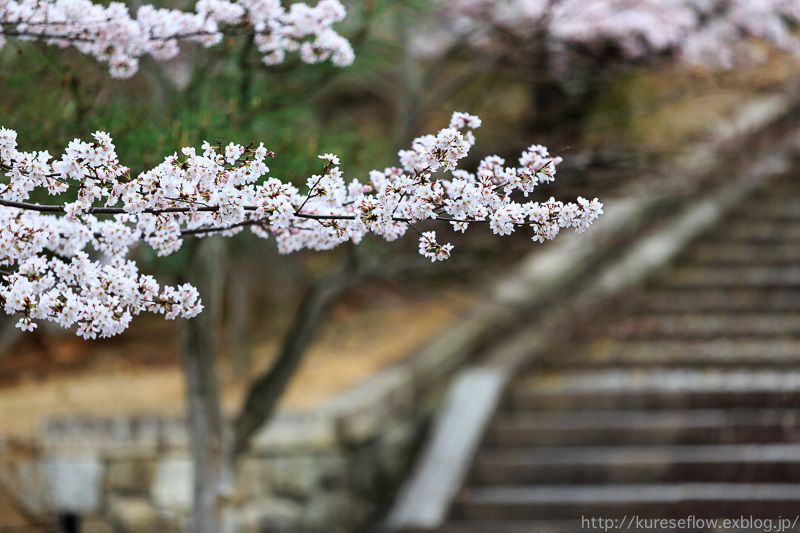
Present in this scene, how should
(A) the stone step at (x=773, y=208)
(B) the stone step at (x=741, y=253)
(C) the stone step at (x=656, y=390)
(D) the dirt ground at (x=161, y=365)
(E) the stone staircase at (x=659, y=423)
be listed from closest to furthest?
(E) the stone staircase at (x=659, y=423)
(C) the stone step at (x=656, y=390)
(D) the dirt ground at (x=161, y=365)
(B) the stone step at (x=741, y=253)
(A) the stone step at (x=773, y=208)

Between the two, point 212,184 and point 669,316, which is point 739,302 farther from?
point 212,184

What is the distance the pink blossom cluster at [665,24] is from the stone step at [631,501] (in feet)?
10.2

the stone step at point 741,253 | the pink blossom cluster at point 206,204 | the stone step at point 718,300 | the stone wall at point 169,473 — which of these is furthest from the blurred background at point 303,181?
the pink blossom cluster at point 206,204

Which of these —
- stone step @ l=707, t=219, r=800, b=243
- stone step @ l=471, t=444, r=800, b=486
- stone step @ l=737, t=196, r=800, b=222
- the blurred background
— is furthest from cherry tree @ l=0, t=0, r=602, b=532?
stone step @ l=737, t=196, r=800, b=222

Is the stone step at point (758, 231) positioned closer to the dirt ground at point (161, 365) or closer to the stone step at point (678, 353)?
the stone step at point (678, 353)

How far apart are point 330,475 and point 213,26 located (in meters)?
3.41

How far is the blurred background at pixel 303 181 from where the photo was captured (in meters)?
3.59

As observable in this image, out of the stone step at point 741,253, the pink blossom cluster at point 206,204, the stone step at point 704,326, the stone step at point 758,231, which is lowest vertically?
the pink blossom cluster at point 206,204

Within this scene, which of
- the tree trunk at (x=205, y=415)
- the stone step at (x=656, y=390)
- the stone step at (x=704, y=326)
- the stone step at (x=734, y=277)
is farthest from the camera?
the stone step at (x=734, y=277)

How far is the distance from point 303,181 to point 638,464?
9.09 ft

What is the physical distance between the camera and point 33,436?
539cm

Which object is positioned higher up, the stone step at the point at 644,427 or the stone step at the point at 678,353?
the stone step at the point at 678,353

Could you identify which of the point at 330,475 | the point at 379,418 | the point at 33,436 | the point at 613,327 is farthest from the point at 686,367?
the point at 33,436

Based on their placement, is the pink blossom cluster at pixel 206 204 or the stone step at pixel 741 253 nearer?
the pink blossom cluster at pixel 206 204
